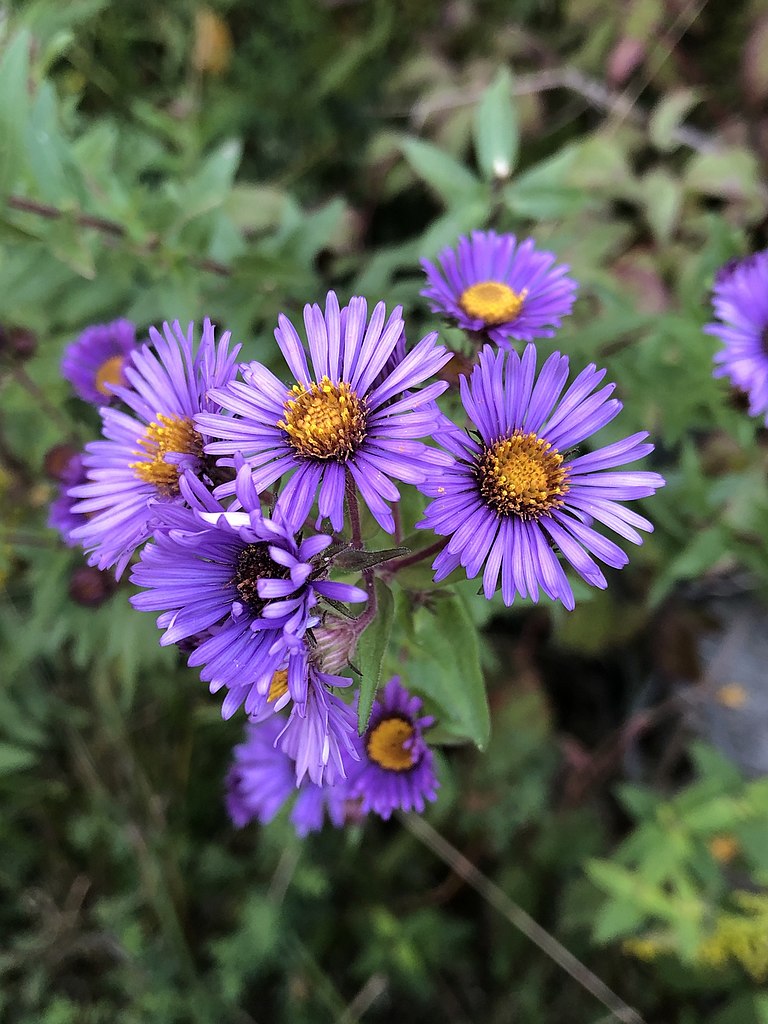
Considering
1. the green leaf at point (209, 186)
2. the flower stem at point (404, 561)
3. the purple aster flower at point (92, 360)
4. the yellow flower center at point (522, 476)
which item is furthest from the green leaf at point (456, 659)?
the green leaf at point (209, 186)

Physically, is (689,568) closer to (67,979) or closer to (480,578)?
(480,578)

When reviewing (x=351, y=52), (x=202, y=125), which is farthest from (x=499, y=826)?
(x=351, y=52)

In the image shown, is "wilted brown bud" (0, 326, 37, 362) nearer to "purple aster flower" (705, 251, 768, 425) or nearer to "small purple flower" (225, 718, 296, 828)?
"small purple flower" (225, 718, 296, 828)

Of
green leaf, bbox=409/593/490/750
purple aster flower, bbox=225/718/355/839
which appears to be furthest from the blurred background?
green leaf, bbox=409/593/490/750

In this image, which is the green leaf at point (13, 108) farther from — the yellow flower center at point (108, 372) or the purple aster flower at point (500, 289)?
the purple aster flower at point (500, 289)

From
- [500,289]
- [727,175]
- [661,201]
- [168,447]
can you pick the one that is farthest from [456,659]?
[727,175]
